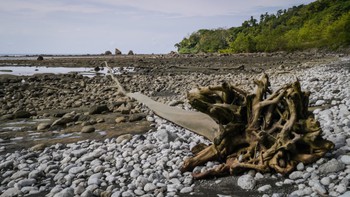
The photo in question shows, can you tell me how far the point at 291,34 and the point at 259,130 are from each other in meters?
47.3

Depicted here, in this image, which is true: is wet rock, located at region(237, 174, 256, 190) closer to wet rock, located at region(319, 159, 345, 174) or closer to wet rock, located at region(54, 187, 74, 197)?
wet rock, located at region(319, 159, 345, 174)

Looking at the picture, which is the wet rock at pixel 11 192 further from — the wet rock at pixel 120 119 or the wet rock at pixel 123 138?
the wet rock at pixel 120 119

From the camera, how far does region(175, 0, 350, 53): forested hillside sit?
3866cm

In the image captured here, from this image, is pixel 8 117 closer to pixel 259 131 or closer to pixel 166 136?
pixel 166 136

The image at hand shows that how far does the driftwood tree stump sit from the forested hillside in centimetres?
3680

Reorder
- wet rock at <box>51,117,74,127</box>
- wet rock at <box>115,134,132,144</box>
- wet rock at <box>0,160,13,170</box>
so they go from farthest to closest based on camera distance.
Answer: wet rock at <box>51,117,74,127</box>
wet rock at <box>115,134,132,144</box>
wet rock at <box>0,160,13,170</box>

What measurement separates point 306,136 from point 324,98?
15.5 feet

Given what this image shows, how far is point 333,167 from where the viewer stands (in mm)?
3855

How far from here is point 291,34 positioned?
47.8 m

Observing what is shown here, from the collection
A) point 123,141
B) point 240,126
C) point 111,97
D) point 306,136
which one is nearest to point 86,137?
point 123,141

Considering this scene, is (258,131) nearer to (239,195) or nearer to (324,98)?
(239,195)

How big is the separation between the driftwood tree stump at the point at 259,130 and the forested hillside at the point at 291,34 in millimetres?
36800

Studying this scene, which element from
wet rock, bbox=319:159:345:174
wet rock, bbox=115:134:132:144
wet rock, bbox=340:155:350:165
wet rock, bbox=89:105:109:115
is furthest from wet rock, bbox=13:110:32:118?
wet rock, bbox=340:155:350:165

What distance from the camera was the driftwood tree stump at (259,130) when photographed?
414 cm
